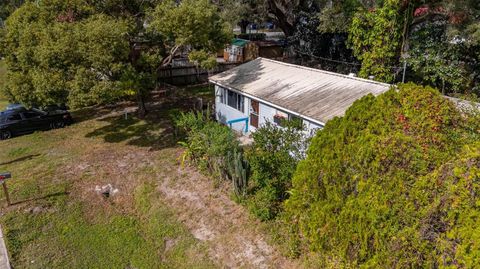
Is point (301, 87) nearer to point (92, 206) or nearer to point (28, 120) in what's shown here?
point (92, 206)

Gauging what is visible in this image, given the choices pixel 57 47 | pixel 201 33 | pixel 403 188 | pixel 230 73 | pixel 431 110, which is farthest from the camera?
pixel 230 73

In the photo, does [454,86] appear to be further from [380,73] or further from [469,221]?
[469,221]

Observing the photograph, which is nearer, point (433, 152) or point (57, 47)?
point (433, 152)

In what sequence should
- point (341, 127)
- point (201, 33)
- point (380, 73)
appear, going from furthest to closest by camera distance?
point (380, 73), point (201, 33), point (341, 127)

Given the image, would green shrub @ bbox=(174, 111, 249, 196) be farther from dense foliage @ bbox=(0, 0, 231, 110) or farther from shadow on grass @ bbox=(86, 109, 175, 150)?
dense foliage @ bbox=(0, 0, 231, 110)

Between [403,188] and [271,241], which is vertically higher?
[403,188]

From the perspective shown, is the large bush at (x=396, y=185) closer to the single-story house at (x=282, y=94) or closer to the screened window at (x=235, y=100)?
the single-story house at (x=282, y=94)

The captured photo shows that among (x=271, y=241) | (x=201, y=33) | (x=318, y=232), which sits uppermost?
(x=201, y=33)

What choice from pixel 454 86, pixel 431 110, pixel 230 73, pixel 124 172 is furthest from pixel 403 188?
pixel 454 86

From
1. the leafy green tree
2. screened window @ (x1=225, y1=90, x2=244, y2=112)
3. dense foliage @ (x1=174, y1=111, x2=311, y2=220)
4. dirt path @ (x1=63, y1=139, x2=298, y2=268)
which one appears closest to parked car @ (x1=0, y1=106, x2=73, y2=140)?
dirt path @ (x1=63, y1=139, x2=298, y2=268)
